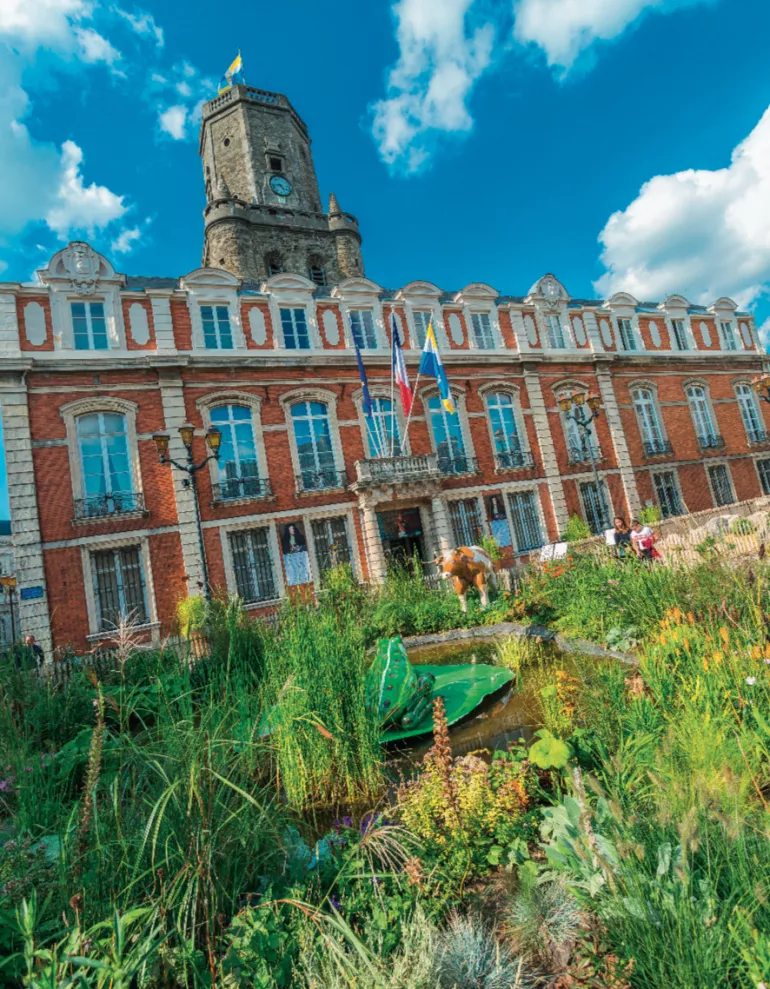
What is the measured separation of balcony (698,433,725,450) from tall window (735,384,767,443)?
231cm

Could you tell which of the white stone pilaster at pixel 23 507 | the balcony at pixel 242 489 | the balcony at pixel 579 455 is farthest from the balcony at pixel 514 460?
the white stone pilaster at pixel 23 507

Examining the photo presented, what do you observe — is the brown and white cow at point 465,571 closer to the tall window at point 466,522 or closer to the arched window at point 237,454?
the tall window at point 466,522

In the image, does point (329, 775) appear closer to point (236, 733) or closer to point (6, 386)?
point (236, 733)

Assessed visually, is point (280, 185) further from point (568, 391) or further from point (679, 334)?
point (679, 334)

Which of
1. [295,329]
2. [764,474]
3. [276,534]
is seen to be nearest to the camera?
[276,534]

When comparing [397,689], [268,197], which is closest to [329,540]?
[397,689]

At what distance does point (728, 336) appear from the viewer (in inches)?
1106


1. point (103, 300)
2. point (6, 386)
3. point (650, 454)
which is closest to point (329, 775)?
point (6, 386)

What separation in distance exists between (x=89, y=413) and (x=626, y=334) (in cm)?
2347

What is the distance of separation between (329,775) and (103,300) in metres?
17.6

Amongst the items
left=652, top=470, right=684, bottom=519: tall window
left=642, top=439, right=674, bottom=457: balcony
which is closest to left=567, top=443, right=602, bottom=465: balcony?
left=642, top=439, right=674, bottom=457: balcony

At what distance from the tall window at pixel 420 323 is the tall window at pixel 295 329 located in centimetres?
443

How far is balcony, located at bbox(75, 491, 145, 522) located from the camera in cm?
1536

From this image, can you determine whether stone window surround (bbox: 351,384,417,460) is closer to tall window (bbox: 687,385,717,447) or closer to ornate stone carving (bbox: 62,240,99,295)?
ornate stone carving (bbox: 62,240,99,295)
